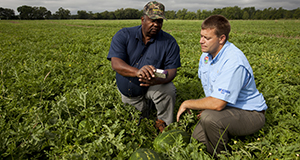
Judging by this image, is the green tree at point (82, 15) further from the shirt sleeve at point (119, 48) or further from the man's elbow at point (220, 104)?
the man's elbow at point (220, 104)

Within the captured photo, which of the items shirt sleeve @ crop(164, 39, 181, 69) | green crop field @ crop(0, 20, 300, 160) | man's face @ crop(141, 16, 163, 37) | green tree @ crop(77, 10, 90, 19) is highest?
green tree @ crop(77, 10, 90, 19)

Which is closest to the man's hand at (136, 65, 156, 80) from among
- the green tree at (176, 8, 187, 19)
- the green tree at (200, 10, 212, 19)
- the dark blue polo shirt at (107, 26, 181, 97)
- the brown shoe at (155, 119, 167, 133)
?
the dark blue polo shirt at (107, 26, 181, 97)

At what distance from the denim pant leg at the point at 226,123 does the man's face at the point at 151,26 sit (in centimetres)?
144

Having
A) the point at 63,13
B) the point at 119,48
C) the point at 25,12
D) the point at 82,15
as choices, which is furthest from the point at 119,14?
the point at 119,48

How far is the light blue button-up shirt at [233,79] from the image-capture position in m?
1.86

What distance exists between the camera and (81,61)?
19.4 feet

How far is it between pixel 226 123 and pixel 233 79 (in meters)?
0.56

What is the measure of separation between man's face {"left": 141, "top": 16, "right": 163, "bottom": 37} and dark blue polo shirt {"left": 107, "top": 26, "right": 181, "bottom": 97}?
120mm

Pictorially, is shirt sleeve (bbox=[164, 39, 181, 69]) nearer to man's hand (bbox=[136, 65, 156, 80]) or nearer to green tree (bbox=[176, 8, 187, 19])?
man's hand (bbox=[136, 65, 156, 80])

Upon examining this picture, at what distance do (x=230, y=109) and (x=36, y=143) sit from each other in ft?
8.36

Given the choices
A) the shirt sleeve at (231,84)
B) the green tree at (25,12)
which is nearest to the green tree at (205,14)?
the green tree at (25,12)

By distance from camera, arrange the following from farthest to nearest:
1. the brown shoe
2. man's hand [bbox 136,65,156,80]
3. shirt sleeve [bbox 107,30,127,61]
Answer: the brown shoe, shirt sleeve [bbox 107,30,127,61], man's hand [bbox 136,65,156,80]

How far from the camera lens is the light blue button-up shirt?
186 cm

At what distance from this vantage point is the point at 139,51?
275cm
